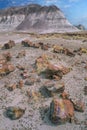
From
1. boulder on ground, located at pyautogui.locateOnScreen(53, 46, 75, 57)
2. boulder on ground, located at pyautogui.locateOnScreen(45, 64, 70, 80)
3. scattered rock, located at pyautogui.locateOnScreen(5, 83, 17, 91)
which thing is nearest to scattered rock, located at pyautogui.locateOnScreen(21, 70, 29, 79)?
scattered rock, located at pyautogui.locateOnScreen(5, 83, 17, 91)

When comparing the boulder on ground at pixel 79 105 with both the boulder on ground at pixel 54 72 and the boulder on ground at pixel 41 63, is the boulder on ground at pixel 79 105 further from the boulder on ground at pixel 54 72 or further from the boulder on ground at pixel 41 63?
the boulder on ground at pixel 41 63

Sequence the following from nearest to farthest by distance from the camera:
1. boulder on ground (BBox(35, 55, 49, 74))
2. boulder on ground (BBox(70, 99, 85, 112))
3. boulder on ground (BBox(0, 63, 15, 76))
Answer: boulder on ground (BBox(70, 99, 85, 112)) < boulder on ground (BBox(0, 63, 15, 76)) < boulder on ground (BBox(35, 55, 49, 74))

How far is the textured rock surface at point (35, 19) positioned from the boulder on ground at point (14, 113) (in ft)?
239

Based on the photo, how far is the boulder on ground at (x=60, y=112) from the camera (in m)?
17.7

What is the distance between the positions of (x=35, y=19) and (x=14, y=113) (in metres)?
85.9

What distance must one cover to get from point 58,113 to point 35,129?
5.41 feet

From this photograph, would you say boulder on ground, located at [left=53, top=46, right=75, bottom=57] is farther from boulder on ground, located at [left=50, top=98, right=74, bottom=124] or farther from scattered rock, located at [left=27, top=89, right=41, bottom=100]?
boulder on ground, located at [left=50, top=98, right=74, bottom=124]

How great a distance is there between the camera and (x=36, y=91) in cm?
2100

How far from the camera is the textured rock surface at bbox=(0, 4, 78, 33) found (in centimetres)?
9556

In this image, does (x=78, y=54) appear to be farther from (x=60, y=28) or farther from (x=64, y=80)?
(x=60, y=28)

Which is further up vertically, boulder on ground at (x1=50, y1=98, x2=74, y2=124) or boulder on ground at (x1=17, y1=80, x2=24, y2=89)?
boulder on ground at (x1=50, y1=98, x2=74, y2=124)

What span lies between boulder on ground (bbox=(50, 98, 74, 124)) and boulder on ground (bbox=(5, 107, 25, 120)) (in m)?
1.99

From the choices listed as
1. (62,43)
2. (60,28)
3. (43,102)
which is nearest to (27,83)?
(43,102)

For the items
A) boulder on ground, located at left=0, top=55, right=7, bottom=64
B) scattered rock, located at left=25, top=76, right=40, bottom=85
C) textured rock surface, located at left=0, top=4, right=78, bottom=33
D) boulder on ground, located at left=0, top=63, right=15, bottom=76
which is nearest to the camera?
scattered rock, located at left=25, top=76, right=40, bottom=85
